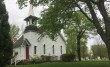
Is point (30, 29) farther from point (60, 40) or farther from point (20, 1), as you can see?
point (20, 1)

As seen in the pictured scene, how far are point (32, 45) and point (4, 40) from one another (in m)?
24.0

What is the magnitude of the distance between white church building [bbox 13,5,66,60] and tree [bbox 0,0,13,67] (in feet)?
68.3

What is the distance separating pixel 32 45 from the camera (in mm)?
47281

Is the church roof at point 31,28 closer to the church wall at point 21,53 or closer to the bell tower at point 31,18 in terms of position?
the bell tower at point 31,18

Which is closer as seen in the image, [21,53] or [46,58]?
[21,53]

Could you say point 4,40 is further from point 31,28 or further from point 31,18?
point 31,18

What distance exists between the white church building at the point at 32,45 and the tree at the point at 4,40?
20.8 metres

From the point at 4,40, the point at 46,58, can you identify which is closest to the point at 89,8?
the point at 4,40

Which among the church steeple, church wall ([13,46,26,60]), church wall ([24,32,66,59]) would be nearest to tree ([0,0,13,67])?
church wall ([13,46,26,60])

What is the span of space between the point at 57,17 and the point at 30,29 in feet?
75.8

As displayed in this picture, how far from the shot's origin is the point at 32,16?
4919 centimetres

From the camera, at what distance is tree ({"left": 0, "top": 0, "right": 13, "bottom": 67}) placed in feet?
74.5

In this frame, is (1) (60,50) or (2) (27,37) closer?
(2) (27,37)

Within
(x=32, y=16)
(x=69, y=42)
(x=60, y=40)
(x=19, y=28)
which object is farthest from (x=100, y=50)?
(x=32, y=16)
